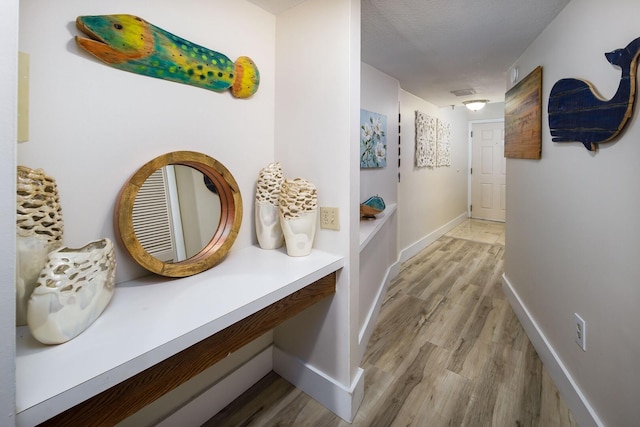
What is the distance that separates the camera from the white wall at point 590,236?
43.6 inches

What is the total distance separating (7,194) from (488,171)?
664 cm

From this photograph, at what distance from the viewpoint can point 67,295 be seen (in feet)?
2.37

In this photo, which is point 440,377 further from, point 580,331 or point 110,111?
point 110,111

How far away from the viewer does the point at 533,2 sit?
157cm

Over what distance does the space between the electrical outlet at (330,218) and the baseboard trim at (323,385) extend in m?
0.78

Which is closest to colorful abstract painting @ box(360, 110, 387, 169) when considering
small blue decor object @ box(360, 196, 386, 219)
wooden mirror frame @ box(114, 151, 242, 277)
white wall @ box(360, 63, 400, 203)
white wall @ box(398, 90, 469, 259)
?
white wall @ box(360, 63, 400, 203)

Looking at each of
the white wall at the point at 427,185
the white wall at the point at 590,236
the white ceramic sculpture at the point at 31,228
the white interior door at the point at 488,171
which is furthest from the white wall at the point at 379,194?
the white interior door at the point at 488,171

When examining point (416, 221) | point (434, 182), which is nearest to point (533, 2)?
point (416, 221)

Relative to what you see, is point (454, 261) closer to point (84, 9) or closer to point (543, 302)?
point (543, 302)

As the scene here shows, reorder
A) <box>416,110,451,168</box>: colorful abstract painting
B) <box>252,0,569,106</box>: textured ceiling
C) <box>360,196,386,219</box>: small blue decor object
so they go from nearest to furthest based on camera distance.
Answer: <box>252,0,569,106</box>: textured ceiling, <box>360,196,386,219</box>: small blue decor object, <box>416,110,451,168</box>: colorful abstract painting

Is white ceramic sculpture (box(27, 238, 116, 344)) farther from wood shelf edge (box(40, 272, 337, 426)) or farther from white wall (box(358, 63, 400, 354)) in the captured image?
white wall (box(358, 63, 400, 354))

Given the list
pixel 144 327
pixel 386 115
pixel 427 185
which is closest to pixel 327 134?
pixel 144 327

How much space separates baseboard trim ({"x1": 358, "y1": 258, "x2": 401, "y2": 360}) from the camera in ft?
6.31

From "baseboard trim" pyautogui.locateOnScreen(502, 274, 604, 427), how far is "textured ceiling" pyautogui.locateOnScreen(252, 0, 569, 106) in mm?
1955
